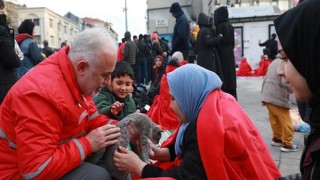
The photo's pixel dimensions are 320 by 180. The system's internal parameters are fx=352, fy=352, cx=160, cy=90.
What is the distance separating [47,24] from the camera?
198 feet

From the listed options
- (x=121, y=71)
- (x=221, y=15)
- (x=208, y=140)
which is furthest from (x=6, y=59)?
(x=221, y=15)

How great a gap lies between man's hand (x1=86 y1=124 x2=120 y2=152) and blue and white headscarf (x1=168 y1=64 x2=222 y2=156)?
0.43 metres

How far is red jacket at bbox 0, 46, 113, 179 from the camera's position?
1.67 metres

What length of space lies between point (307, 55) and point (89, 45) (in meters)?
1.09

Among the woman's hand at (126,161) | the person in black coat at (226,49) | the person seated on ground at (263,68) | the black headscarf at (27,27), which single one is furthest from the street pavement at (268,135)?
the person seated on ground at (263,68)

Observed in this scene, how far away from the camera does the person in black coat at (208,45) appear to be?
20.5 ft

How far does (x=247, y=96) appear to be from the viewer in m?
9.22

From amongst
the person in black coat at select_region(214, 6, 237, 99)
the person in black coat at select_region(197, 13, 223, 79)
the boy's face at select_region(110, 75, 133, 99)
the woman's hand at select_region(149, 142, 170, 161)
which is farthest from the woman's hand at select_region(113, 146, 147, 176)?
the person in black coat at select_region(214, 6, 237, 99)

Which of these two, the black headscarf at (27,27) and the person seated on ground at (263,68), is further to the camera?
the person seated on ground at (263,68)

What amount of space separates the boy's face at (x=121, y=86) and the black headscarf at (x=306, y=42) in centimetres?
216

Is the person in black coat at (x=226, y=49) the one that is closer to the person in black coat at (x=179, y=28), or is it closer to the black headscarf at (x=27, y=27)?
the person in black coat at (x=179, y=28)

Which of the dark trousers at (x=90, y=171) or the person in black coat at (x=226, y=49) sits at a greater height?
the person in black coat at (x=226, y=49)

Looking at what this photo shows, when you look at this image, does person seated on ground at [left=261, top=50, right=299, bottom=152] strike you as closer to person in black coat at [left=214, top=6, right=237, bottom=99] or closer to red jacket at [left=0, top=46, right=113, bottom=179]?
person in black coat at [left=214, top=6, right=237, bottom=99]

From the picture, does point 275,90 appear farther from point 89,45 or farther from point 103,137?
point 89,45
